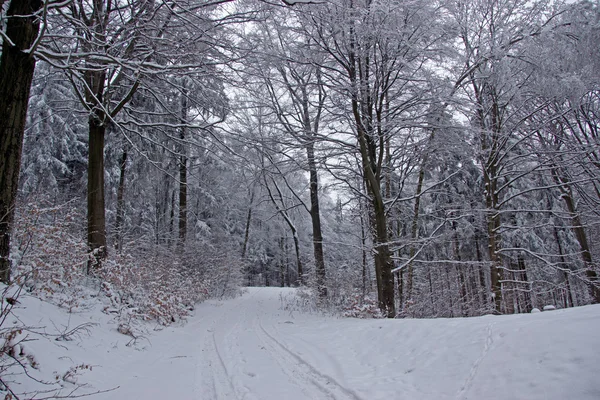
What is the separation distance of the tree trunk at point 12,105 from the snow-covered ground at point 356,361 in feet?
3.73

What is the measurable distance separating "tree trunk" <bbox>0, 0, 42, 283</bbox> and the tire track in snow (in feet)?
12.5

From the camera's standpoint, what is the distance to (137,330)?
6137 millimetres

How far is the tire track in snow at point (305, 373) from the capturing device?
10.8 feet

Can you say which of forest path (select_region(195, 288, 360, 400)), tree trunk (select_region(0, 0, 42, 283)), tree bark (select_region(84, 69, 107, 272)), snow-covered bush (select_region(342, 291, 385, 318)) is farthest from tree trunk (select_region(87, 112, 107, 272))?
snow-covered bush (select_region(342, 291, 385, 318))

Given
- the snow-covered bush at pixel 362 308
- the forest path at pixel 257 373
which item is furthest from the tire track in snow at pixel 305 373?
the snow-covered bush at pixel 362 308

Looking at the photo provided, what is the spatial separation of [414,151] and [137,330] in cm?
770

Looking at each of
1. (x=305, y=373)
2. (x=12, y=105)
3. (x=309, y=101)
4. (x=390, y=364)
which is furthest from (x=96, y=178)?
(x=390, y=364)

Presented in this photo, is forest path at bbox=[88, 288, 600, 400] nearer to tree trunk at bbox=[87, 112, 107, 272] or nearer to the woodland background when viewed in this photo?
the woodland background

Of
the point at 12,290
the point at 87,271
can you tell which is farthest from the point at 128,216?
the point at 12,290

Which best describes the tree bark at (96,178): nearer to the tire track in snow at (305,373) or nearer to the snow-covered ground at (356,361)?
the snow-covered ground at (356,361)

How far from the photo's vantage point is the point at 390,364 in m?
3.95

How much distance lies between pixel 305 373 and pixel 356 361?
79 cm

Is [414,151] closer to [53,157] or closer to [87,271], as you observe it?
[87,271]

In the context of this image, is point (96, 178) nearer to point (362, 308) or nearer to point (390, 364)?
point (362, 308)
